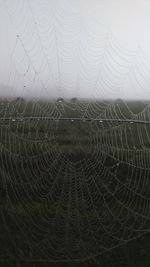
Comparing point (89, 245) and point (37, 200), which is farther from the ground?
point (37, 200)

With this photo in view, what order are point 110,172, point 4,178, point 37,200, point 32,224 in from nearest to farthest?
1. point 32,224
2. point 37,200
3. point 4,178
4. point 110,172

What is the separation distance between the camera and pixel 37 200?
31.4ft

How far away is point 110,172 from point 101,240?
3145 millimetres

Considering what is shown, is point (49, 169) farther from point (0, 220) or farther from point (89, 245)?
point (89, 245)

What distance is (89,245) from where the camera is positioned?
8.06m

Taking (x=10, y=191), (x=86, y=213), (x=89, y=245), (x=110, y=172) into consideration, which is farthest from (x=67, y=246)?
(x=110, y=172)

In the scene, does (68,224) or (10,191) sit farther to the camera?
(10,191)

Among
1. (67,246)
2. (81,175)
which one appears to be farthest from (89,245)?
(81,175)

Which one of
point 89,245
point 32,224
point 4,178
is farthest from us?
point 4,178

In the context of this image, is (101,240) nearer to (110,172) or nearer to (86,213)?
(86,213)

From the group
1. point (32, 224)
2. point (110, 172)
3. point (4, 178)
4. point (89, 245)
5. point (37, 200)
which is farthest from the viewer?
point (110, 172)

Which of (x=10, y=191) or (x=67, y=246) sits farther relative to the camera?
(x=10, y=191)

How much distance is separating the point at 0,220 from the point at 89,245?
1.45m

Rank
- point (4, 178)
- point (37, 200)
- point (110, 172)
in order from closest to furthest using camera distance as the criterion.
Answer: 1. point (37, 200)
2. point (4, 178)
3. point (110, 172)
